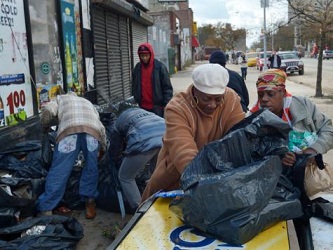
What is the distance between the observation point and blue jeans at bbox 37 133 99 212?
14.4 feet

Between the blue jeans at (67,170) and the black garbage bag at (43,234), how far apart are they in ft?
2.10

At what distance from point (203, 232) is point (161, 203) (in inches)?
16.8

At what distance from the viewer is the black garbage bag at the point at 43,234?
337 cm

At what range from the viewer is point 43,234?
347cm

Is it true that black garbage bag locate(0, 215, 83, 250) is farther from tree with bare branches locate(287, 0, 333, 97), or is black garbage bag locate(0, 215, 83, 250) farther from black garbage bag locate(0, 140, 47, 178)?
tree with bare branches locate(287, 0, 333, 97)

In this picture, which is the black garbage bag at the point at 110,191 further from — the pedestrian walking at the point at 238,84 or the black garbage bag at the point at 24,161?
the pedestrian walking at the point at 238,84

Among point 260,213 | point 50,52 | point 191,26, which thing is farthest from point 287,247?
point 191,26

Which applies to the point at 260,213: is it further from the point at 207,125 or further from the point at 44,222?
the point at 44,222

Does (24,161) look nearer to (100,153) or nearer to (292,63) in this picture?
(100,153)

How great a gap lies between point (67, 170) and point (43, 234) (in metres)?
1.07

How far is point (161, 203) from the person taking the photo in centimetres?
235

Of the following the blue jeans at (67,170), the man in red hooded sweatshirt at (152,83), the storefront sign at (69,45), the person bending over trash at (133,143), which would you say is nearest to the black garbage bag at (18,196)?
the blue jeans at (67,170)

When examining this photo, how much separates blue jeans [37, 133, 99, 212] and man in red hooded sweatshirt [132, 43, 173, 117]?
2115 millimetres

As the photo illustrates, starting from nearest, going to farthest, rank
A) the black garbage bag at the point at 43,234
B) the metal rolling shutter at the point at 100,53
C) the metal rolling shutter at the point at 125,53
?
the black garbage bag at the point at 43,234, the metal rolling shutter at the point at 100,53, the metal rolling shutter at the point at 125,53
